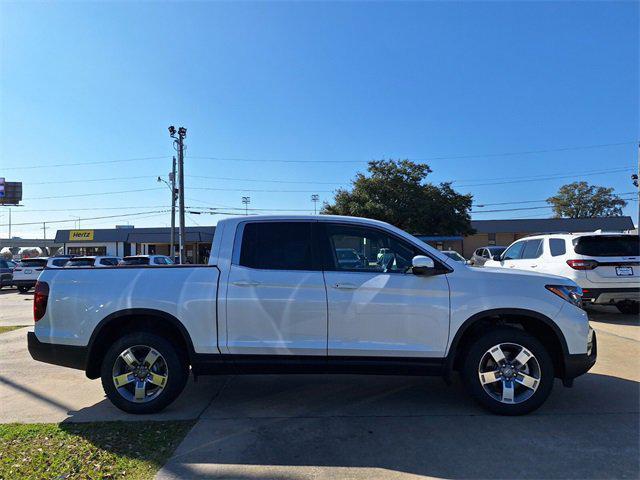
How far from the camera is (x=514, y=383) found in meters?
4.29

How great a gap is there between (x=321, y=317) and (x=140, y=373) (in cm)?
187

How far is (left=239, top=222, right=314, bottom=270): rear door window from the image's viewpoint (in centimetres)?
444

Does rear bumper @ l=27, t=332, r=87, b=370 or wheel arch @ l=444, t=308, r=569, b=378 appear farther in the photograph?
rear bumper @ l=27, t=332, r=87, b=370

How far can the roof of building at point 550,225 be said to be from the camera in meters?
55.7

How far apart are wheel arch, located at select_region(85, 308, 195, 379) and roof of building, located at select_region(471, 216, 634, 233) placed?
54.5 m

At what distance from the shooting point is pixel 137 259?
17656 mm

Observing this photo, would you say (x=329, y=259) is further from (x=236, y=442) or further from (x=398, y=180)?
(x=398, y=180)

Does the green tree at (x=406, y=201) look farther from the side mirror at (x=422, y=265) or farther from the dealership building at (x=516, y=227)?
the side mirror at (x=422, y=265)

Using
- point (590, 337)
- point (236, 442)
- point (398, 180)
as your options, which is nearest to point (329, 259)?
point (236, 442)

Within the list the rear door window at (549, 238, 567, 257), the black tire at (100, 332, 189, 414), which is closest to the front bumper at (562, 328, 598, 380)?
the black tire at (100, 332, 189, 414)

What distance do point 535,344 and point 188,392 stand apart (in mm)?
3699

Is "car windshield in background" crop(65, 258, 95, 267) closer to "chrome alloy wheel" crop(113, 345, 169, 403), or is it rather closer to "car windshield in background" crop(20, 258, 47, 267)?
"car windshield in background" crop(20, 258, 47, 267)

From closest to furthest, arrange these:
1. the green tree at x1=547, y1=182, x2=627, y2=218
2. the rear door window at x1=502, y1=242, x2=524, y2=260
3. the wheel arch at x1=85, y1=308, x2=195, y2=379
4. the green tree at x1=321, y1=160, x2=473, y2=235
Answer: the wheel arch at x1=85, y1=308, x2=195, y2=379 < the rear door window at x1=502, y1=242, x2=524, y2=260 < the green tree at x1=321, y1=160, x2=473, y2=235 < the green tree at x1=547, y1=182, x2=627, y2=218

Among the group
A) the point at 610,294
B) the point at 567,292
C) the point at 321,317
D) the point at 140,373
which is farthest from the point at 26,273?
the point at 567,292
